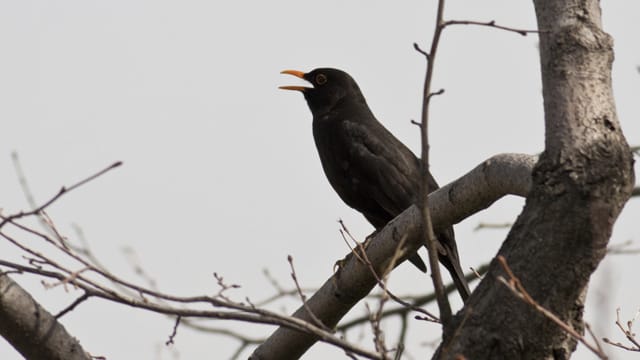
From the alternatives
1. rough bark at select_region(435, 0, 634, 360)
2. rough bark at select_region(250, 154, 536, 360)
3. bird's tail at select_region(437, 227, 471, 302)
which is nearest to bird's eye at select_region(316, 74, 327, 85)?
bird's tail at select_region(437, 227, 471, 302)

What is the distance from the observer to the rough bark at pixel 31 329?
11.3 ft

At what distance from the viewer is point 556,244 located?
3.29 meters

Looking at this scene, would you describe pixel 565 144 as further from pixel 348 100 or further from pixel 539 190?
pixel 348 100

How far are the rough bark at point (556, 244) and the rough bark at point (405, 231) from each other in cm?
65

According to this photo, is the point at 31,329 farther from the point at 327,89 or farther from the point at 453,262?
the point at 327,89

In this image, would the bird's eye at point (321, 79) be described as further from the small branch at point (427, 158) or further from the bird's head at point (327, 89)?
the small branch at point (427, 158)

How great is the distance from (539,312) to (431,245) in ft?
1.32

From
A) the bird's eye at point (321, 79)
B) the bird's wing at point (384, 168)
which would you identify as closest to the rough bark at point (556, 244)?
the bird's wing at point (384, 168)

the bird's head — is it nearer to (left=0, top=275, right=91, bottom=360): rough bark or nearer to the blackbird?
the blackbird

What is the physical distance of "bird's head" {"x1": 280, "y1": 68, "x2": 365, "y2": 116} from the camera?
8.29m

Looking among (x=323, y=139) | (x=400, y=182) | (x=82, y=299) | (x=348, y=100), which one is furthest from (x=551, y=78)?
(x=348, y=100)

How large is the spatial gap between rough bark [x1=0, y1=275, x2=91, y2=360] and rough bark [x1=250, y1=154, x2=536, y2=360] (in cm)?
113

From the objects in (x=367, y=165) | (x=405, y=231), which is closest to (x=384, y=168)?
(x=367, y=165)

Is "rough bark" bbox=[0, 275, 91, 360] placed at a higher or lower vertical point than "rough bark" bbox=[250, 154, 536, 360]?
lower
